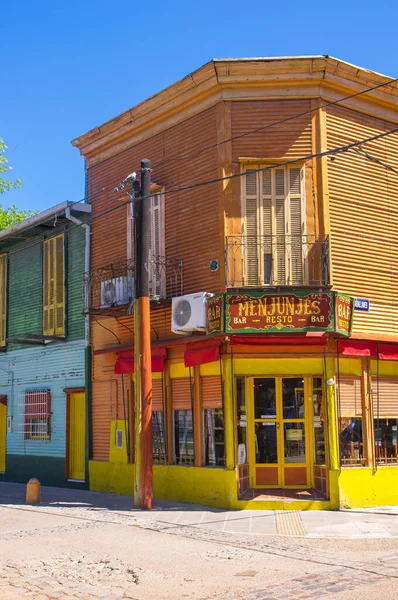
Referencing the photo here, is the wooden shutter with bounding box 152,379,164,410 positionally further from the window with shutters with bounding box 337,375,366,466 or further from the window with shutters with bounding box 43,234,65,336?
the window with shutters with bounding box 43,234,65,336

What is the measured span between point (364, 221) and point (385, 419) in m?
4.14

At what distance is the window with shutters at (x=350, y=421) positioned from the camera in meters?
13.9

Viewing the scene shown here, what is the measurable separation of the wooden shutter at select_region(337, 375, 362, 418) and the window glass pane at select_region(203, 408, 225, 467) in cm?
241

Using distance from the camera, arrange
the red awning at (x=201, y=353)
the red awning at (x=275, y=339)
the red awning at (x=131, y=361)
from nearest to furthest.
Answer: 1. the red awning at (x=275, y=339)
2. the red awning at (x=201, y=353)
3. the red awning at (x=131, y=361)

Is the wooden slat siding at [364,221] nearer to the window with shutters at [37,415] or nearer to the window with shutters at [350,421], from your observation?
the window with shutters at [350,421]

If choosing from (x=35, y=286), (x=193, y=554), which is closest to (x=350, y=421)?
(x=193, y=554)

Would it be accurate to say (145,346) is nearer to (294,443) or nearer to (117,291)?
(117,291)

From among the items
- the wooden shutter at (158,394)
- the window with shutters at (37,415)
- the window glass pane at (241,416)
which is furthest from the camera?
the window with shutters at (37,415)

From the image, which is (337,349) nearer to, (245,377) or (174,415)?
(245,377)

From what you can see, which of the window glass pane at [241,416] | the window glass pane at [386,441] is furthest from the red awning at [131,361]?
the window glass pane at [386,441]

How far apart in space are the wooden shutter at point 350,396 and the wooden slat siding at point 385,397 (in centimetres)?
40

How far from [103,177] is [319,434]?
8386 millimetres

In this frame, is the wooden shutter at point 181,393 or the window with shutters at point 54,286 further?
the window with shutters at point 54,286

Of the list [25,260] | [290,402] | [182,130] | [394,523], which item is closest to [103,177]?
[182,130]
